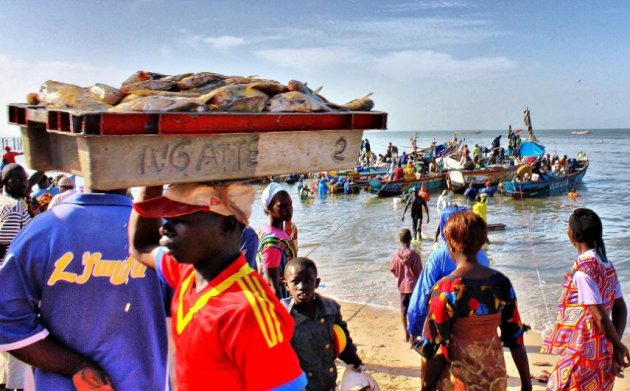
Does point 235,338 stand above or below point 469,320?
above

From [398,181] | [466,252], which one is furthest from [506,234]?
[466,252]

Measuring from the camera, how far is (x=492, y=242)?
58.0ft

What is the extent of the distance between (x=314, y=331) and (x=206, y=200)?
1.71 meters

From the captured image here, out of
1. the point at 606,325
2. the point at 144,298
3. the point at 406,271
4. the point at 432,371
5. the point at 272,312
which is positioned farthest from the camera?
the point at 406,271

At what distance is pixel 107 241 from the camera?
228cm

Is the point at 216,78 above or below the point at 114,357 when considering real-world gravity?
above

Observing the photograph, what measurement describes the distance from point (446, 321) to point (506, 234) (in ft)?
55.4

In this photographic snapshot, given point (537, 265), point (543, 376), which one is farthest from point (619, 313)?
point (537, 265)

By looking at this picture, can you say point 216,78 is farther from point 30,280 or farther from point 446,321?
point 446,321

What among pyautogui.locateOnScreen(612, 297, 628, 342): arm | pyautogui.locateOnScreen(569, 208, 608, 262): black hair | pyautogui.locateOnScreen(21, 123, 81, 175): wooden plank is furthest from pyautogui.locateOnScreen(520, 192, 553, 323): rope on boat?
pyautogui.locateOnScreen(21, 123, 81, 175): wooden plank

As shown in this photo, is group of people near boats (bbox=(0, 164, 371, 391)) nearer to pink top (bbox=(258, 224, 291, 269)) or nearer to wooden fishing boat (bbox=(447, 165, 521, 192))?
pink top (bbox=(258, 224, 291, 269))

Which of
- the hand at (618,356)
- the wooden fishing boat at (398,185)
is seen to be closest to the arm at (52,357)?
the hand at (618,356)

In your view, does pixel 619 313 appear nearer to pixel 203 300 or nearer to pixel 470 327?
pixel 470 327

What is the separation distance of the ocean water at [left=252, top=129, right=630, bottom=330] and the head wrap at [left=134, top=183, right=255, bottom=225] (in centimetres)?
826
